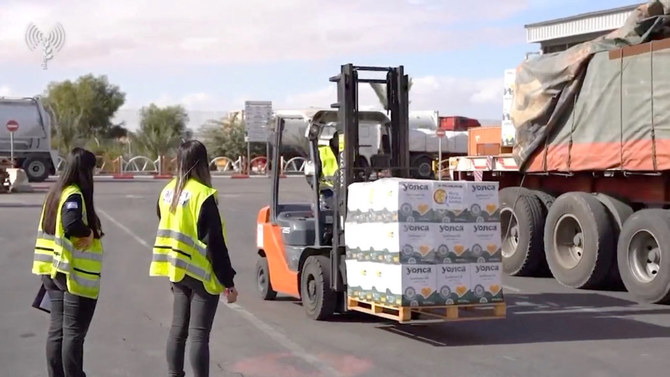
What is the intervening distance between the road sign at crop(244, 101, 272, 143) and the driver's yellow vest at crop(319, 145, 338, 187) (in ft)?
143

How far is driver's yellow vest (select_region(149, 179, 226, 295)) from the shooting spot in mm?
6512

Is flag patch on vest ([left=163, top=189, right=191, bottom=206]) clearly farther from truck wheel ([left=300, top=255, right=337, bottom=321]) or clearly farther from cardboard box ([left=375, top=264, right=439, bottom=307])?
truck wheel ([left=300, top=255, right=337, bottom=321])

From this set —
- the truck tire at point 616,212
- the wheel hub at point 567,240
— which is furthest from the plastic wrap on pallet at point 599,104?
the wheel hub at point 567,240

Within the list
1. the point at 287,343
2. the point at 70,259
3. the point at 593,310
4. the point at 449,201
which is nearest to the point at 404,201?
the point at 449,201

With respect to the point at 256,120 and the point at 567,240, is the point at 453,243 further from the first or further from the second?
the point at 256,120

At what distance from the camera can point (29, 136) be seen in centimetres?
3953

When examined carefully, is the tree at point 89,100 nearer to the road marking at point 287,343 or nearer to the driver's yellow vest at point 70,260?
the road marking at point 287,343

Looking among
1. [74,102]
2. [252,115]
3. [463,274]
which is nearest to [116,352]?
[463,274]

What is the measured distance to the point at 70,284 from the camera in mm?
6535

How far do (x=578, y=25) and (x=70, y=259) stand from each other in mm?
23646

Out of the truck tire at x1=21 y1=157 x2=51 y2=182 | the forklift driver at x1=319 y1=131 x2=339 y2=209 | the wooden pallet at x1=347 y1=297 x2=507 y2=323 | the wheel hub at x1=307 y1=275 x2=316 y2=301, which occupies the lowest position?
the wooden pallet at x1=347 y1=297 x2=507 y2=323

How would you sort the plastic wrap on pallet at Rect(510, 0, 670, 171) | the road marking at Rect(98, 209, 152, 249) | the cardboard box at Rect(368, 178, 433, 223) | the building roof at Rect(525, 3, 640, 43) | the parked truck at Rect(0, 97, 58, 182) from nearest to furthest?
the cardboard box at Rect(368, 178, 433, 223) < the plastic wrap on pallet at Rect(510, 0, 670, 171) < the road marking at Rect(98, 209, 152, 249) < the building roof at Rect(525, 3, 640, 43) < the parked truck at Rect(0, 97, 58, 182)

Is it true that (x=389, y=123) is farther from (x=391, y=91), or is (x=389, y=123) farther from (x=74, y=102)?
(x=74, y=102)

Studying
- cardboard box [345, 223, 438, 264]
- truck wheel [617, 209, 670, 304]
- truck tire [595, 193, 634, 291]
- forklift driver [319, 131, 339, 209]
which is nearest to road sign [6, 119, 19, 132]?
truck tire [595, 193, 634, 291]
